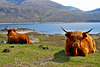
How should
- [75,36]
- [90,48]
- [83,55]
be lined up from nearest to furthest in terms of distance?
[75,36]
[83,55]
[90,48]

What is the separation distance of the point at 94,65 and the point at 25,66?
15.1 feet

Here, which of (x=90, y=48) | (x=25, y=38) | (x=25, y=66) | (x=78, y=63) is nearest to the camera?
(x=25, y=66)

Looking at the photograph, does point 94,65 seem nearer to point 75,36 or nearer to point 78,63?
point 78,63

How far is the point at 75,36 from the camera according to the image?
36.4 feet

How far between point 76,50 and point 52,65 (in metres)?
3.02

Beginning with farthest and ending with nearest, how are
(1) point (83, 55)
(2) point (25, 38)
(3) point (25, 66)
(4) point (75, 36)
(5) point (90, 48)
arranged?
(2) point (25, 38) → (5) point (90, 48) → (1) point (83, 55) → (4) point (75, 36) → (3) point (25, 66)

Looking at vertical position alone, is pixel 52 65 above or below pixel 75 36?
below

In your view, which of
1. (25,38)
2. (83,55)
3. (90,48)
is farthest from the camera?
(25,38)

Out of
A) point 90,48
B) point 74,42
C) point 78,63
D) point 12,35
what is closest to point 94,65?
point 78,63

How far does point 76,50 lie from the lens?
11797mm

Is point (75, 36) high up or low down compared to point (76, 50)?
up

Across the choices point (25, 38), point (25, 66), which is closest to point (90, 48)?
point (25, 66)

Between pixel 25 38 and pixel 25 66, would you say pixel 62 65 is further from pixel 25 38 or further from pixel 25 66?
pixel 25 38

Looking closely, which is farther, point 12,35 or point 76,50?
point 12,35
